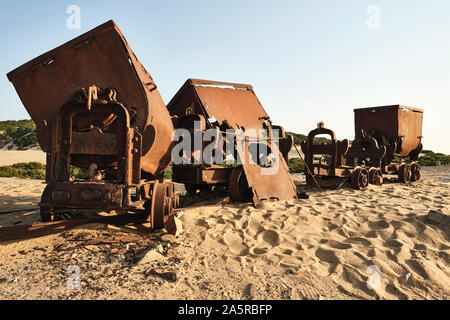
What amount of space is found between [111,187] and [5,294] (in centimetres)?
152

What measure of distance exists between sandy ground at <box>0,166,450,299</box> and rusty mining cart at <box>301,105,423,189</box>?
3.63 meters

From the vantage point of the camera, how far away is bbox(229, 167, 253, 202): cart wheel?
18.9 ft

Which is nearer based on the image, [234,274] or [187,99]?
[234,274]

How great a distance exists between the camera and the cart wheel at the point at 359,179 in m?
8.02

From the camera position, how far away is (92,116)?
391 centimetres

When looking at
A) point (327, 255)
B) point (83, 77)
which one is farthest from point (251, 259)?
point (83, 77)

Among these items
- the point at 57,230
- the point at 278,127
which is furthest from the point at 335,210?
the point at 57,230

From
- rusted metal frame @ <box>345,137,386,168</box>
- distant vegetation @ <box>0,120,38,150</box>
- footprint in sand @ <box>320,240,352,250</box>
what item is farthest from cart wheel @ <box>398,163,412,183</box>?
distant vegetation @ <box>0,120,38,150</box>

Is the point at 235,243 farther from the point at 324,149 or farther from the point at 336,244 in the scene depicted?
the point at 324,149

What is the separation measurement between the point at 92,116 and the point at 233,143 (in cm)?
309

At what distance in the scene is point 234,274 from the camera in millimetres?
2850

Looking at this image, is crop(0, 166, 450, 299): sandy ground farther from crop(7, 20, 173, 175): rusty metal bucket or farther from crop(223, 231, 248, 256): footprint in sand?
crop(7, 20, 173, 175): rusty metal bucket

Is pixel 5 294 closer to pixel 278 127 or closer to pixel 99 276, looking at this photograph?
pixel 99 276

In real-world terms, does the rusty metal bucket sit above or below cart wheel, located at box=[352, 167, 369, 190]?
above
